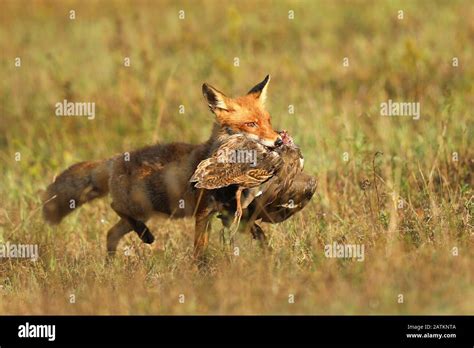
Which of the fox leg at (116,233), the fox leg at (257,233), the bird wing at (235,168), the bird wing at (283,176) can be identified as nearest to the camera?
the bird wing at (235,168)

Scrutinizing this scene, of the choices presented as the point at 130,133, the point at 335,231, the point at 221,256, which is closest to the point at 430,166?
the point at 335,231

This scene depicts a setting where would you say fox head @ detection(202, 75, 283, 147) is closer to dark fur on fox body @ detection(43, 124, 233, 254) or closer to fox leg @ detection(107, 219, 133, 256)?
dark fur on fox body @ detection(43, 124, 233, 254)

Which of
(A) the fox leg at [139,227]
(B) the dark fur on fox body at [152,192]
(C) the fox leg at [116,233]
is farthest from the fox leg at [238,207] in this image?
(C) the fox leg at [116,233]

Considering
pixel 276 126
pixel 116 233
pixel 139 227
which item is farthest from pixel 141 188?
pixel 276 126

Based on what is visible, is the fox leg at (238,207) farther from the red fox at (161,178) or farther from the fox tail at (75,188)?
the fox tail at (75,188)

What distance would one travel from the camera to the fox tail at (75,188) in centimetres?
975

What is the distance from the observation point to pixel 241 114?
9.01m

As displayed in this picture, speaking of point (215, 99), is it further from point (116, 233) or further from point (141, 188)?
point (116, 233)

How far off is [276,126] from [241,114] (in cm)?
439

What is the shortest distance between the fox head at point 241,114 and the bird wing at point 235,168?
75 cm

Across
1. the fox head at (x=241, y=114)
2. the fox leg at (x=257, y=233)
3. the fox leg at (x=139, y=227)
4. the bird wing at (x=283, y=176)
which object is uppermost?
the fox head at (x=241, y=114)

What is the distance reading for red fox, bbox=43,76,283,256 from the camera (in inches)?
342

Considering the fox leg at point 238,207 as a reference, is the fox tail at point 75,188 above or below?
above
